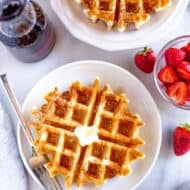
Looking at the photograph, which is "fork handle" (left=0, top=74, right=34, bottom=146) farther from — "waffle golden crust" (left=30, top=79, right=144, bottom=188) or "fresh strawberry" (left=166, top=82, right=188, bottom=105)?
"fresh strawberry" (left=166, top=82, right=188, bottom=105)

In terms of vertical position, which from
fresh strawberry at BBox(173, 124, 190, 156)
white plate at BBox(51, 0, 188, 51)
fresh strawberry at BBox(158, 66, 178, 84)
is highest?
white plate at BBox(51, 0, 188, 51)

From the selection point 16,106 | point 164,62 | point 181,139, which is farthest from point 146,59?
point 16,106

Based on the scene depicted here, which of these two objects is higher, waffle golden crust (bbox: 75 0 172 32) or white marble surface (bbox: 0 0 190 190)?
waffle golden crust (bbox: 75 0 172 32)

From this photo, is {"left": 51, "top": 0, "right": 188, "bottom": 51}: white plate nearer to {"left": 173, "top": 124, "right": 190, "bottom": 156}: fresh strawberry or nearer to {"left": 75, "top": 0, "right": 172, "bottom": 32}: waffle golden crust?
{"left": 75, "top": 0, "right": 172, "bottom": 32}: waffle golden crust

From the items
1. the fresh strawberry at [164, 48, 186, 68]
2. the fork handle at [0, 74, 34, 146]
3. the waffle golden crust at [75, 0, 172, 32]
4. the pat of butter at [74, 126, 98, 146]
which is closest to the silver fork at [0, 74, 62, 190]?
the fork handle at [0, 74, 34, 146]

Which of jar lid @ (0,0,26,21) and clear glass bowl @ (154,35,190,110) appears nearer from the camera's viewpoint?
jar lid @ (0,0,26,21)

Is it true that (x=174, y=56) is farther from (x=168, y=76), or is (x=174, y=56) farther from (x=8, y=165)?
(x=8, y=165)

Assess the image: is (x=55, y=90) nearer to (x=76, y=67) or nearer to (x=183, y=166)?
(x=76, y=67)


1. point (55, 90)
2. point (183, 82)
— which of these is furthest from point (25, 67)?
point (183, 82)
